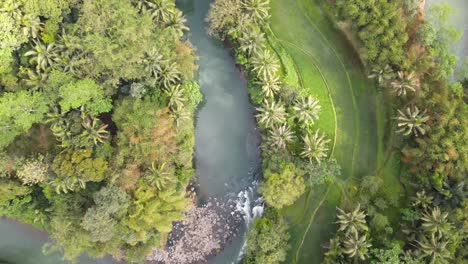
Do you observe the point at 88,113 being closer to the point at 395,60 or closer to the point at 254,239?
the point at 254,239

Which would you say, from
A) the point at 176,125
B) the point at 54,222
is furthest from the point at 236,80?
the point at 54,222

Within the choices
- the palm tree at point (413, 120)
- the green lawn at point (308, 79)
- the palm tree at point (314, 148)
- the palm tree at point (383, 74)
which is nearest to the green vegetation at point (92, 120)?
the green lawn at point (308, 79)

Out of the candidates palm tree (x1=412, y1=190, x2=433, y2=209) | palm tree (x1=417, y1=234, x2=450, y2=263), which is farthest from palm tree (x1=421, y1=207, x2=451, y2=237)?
palm tree (x1=412, y1=190, x2=433, y2=209)

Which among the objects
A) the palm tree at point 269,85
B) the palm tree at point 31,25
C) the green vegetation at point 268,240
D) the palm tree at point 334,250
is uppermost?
the palm tree at point 31,25

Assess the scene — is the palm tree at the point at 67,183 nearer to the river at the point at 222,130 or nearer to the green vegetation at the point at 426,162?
the river at the point at 222,130

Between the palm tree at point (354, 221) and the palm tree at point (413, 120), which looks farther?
the palm tree at point (413, 120)

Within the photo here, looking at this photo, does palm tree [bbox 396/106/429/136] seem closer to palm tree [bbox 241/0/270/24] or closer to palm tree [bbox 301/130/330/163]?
palm tree [bbox 301/130/330/163]
